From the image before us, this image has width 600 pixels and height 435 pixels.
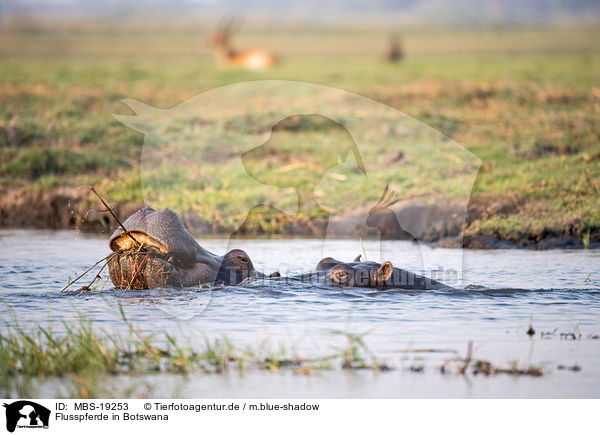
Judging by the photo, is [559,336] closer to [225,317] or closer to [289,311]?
[289,311]

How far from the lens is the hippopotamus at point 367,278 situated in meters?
7.62

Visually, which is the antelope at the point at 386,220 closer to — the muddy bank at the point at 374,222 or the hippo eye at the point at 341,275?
the muddy bank at the point at 374,222

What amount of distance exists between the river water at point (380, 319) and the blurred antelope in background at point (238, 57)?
2068 cm

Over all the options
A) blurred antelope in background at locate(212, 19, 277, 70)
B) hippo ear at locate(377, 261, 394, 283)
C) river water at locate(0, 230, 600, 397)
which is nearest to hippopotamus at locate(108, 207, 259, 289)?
river water at locate(0, 230, 600, 397)

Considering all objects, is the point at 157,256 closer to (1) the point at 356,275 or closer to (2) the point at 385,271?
(1) the point at 356,275

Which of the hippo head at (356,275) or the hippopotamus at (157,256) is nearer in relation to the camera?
the hippopotamus at (157,256)

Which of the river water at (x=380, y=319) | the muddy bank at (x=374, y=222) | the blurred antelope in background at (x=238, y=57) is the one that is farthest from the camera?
the blurred antelope in background at (x=238, y=57)

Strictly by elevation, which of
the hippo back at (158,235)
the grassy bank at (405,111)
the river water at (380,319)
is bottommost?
the river water at (380,319)

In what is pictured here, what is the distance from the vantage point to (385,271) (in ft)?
24.5

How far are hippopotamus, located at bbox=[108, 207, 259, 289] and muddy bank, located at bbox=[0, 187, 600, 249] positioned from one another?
389 centimetres
